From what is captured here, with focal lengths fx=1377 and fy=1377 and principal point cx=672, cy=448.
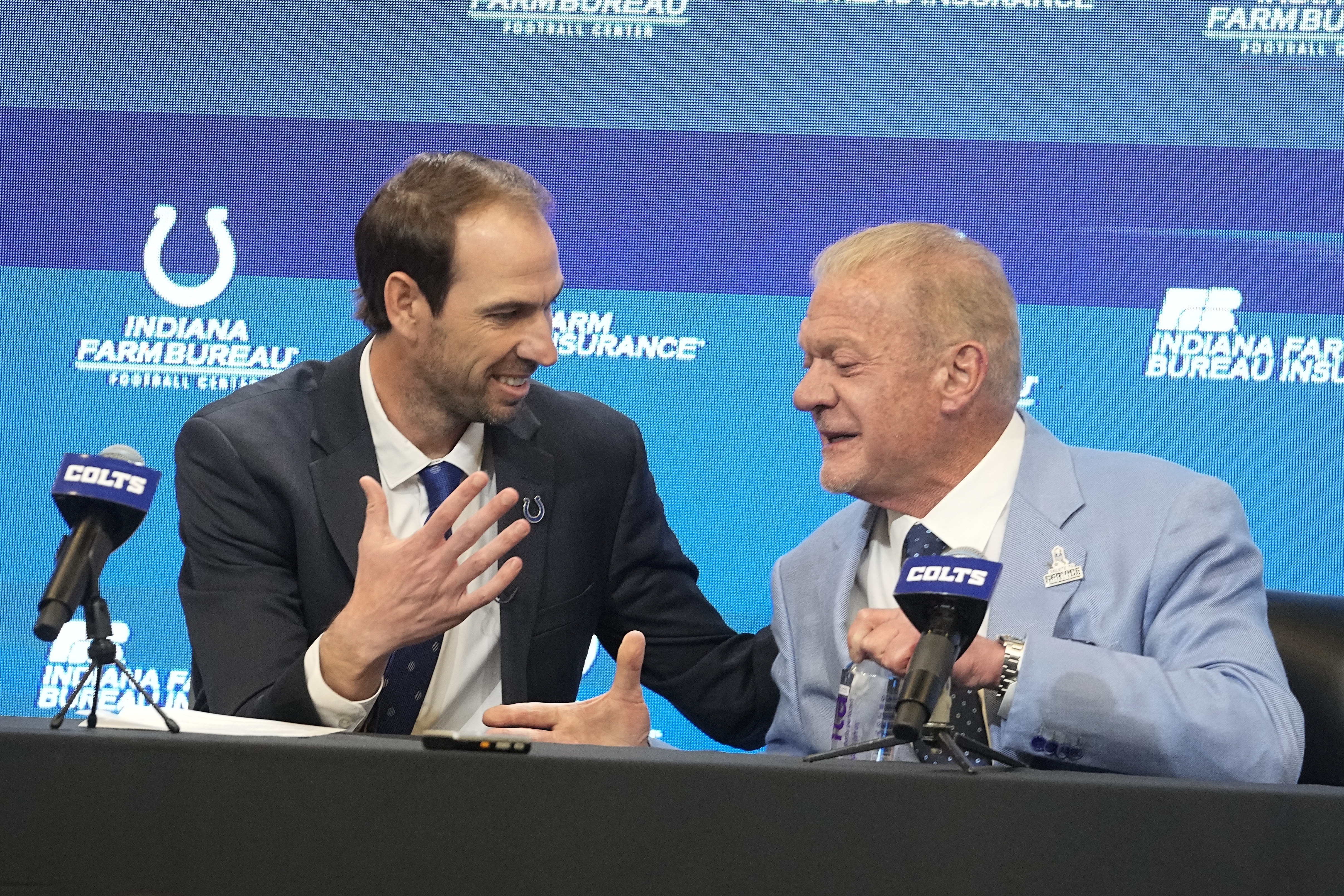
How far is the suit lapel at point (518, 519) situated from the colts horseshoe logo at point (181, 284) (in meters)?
1.53

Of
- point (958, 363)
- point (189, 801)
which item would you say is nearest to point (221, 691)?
point (189, 801)

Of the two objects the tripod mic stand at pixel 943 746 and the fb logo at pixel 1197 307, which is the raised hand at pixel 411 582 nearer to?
the tripod mic stand at pixel 943 746

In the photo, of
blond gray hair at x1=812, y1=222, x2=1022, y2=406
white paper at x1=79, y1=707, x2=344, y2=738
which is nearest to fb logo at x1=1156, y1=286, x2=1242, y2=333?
blond gray hair at x1=812, y1=222, x2=1022, y2=406

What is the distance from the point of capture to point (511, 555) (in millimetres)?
2662

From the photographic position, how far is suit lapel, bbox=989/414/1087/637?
214 cm

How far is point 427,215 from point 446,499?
2.16ft

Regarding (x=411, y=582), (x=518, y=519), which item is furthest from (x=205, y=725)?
(x=518, y=519)

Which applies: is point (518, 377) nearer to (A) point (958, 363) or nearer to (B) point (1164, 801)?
(A) point (958, 363)

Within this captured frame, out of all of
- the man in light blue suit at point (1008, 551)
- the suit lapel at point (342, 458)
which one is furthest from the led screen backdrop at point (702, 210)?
the man in light blue suit at point (1008, 551)

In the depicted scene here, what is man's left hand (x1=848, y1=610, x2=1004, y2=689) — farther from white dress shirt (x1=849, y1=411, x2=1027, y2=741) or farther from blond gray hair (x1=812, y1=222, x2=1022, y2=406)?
blond gray hair (x1=812, y1=222, x2=1022, y2=406)

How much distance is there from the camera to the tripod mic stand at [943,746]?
138 cm

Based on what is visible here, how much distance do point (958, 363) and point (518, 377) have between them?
855 mm

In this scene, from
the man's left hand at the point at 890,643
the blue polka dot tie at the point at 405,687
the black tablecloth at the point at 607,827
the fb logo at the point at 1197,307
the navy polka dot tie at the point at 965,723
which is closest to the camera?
the black tablecloth at the point at 607,827

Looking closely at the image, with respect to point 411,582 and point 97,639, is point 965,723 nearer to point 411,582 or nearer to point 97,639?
point 411,582
